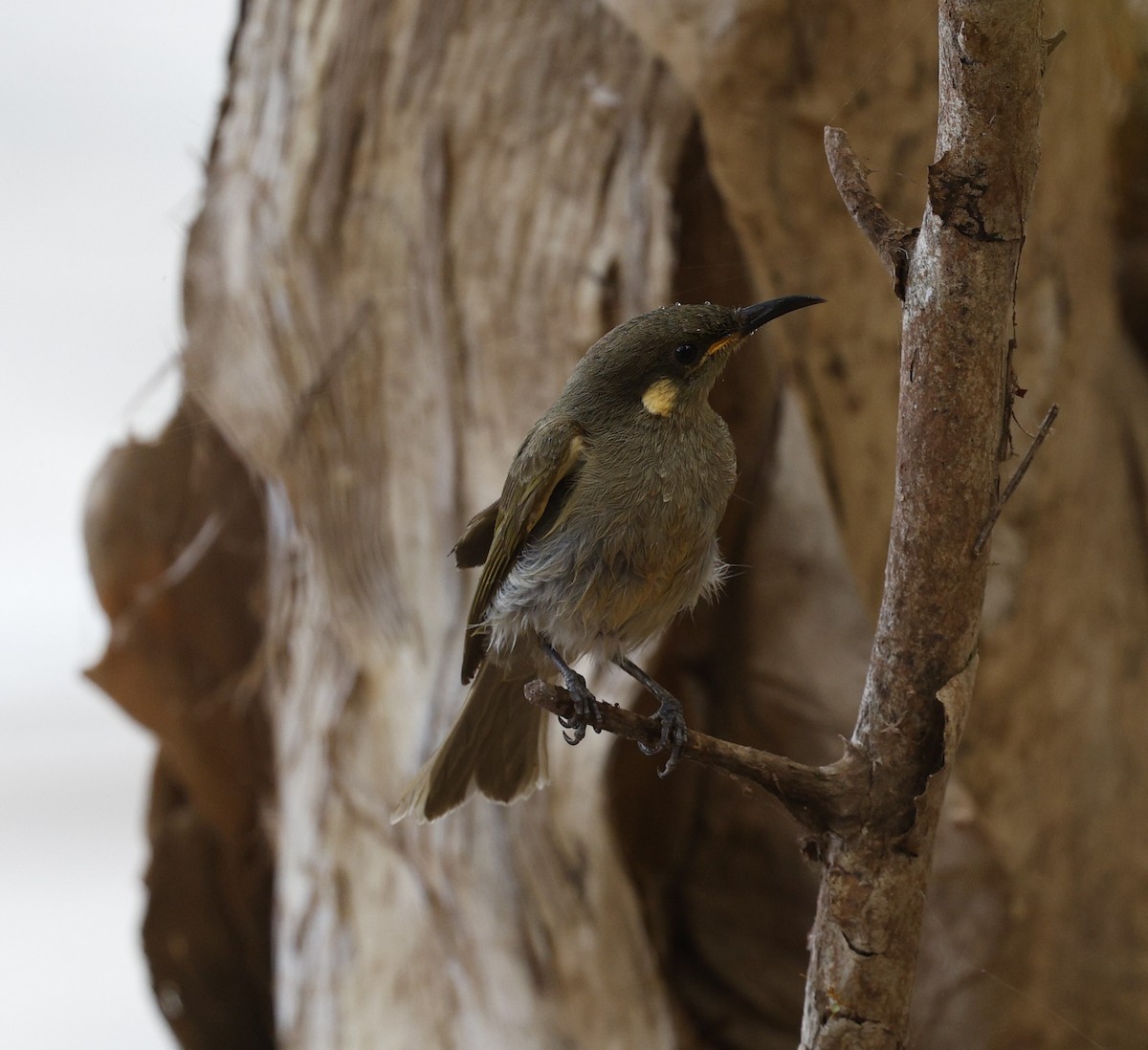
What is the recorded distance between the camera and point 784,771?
1.26 meters

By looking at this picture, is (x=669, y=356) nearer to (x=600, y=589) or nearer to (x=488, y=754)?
(x=600, y=589)

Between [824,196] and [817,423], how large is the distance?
42 cm

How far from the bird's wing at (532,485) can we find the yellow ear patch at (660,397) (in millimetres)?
90

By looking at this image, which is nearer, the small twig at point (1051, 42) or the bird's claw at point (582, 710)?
the small twig at point (1051, 42)

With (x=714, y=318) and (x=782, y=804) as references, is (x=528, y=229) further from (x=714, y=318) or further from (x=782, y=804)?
(x=782, y=804)

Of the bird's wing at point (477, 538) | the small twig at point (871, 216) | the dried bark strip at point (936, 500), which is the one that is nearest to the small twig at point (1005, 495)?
the dried bark strip at point (936, 500)

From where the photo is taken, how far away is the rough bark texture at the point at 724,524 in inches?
90.7

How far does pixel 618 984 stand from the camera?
2.43 meters

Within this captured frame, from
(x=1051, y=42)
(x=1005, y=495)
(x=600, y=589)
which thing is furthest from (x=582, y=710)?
(x=1051, y=42)

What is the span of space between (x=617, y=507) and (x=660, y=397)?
0.46 feet

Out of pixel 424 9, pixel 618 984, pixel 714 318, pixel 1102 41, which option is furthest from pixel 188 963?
pixel 1102 41

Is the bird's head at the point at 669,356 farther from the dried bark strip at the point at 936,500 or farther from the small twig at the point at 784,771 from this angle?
the small twig at the point at 784,771

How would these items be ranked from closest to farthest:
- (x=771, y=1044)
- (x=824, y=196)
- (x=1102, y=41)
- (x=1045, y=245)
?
1. (x=1102, y=41)
2. (x=824, y=196)
3. (x=1045, y=245)
4. (x=771, y=1044)

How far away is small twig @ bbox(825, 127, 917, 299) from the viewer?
1226mm
